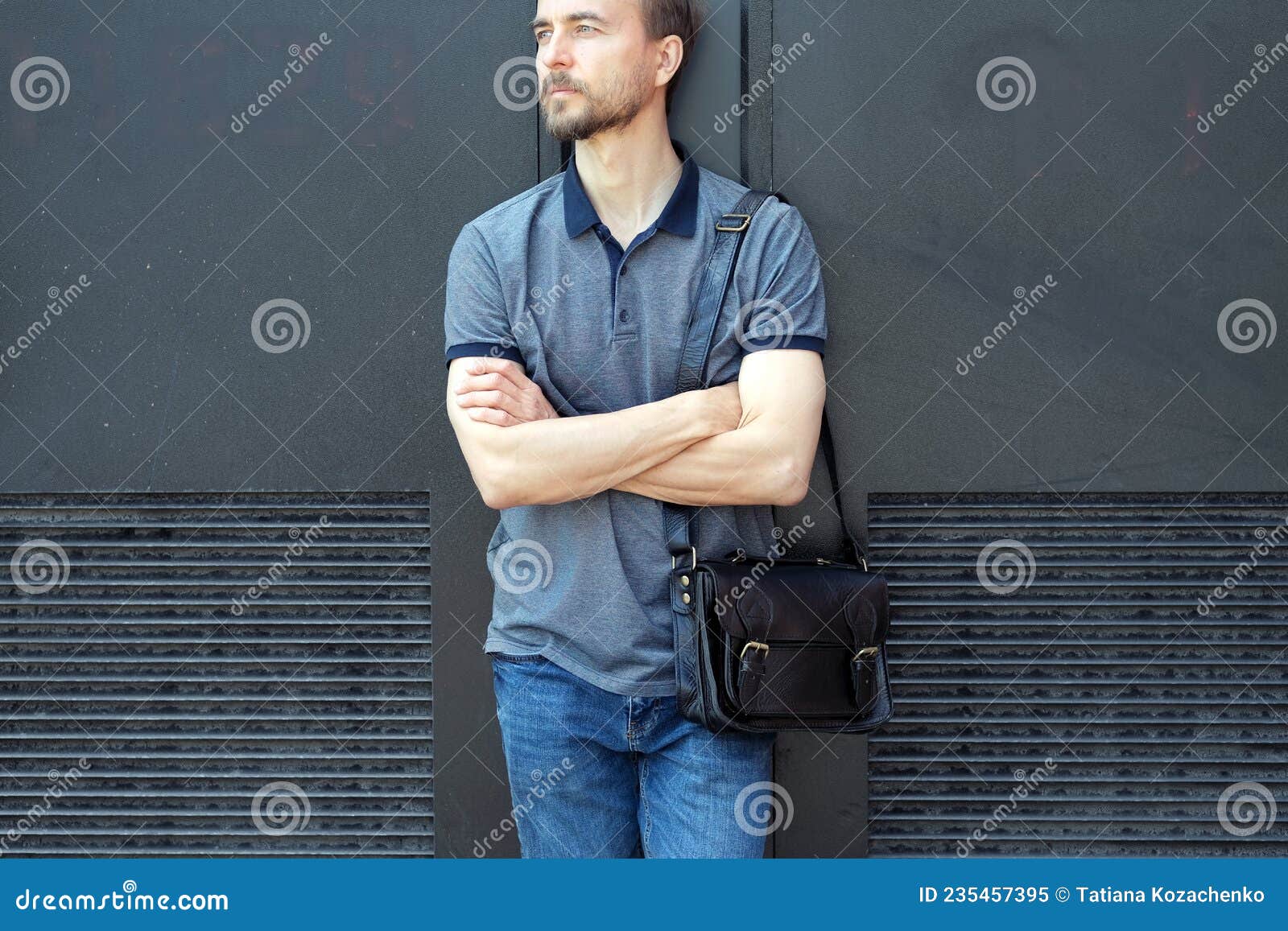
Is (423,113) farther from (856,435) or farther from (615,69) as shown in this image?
(856,435)

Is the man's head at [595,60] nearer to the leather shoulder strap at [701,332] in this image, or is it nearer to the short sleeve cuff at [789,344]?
the leather shoulder strap at [701,332]

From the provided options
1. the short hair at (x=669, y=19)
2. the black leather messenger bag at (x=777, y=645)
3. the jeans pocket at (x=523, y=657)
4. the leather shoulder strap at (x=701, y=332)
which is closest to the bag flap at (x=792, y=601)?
the black leather messenger bag at (x=777, y=645)

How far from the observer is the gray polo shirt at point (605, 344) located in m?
2.14

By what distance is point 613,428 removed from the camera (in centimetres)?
208

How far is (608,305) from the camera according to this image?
2207 millimetres

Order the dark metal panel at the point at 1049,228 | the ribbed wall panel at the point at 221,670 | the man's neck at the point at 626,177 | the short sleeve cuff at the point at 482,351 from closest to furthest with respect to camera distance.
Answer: the short sleeve cuff at the point at 482,351 < the man's neck at the point at 626,177 < the dark metal panel at the point at 1049,228 < the ribbed wall panel at the point at 221,670

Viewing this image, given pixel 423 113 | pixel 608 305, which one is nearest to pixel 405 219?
pixel 423 113

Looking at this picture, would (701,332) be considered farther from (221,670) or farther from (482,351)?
(221,670)

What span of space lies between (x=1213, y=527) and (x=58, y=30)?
3.03m

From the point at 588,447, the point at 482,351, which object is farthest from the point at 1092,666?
the point at 482,351

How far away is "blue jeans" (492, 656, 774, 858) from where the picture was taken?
6.97 ft

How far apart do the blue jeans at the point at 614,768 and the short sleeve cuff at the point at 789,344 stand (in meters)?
0.70

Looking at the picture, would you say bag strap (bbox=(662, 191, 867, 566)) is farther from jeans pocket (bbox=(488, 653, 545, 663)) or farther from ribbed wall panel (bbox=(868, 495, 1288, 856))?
ribbed wall panel (bbox=(868, 495, 1288, 856))

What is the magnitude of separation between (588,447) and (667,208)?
534 millimetres
